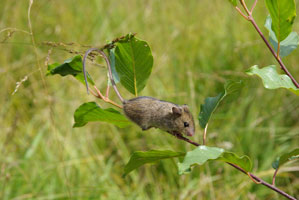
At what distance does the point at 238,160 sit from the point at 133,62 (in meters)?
0.50

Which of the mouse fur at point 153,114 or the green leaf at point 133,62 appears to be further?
the mouse fur at point 153,114

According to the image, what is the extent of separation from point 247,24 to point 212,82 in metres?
1.04

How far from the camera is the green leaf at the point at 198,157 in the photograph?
38.1 inches

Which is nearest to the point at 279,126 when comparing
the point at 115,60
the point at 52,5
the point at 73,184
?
the point at 73,184

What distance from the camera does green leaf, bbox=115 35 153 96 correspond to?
135 cm

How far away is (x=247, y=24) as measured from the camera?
490cm

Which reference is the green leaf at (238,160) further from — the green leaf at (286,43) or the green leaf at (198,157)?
the green leaf at (286,43)

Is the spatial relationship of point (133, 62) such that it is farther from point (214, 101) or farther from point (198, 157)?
point (198, 157)

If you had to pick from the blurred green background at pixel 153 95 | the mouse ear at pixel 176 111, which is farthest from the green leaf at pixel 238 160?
the blurred green background at pixel 153 95

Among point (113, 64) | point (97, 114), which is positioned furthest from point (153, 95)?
point (97, 114)

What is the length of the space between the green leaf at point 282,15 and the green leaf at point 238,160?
0.41m

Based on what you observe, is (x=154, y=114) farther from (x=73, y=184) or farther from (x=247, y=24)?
(x=247, y=24)

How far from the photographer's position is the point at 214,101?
51.6 inches

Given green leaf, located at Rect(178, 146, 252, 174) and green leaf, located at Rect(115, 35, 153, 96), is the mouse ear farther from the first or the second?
green leaf, located at Rect(178, 146, 252, 174)
